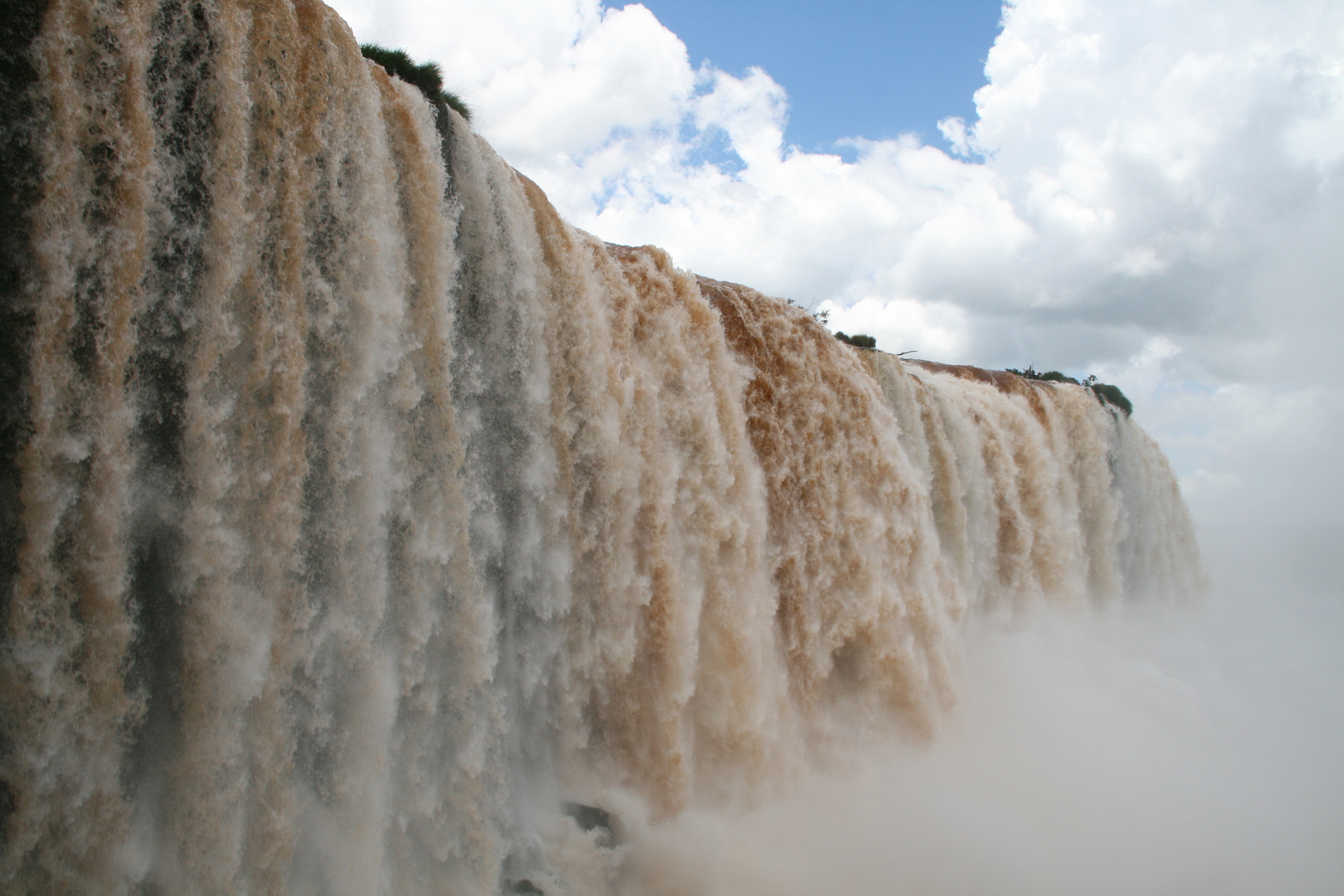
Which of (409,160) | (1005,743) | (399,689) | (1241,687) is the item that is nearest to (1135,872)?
(1005,743)

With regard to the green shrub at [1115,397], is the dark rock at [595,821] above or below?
below

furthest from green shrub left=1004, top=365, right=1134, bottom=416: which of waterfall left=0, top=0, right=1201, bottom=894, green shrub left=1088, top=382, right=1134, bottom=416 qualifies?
waterfall left=0, top=0, right=1201, bottom=894

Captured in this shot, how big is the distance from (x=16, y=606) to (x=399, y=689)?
1786mm

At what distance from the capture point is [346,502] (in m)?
3.87

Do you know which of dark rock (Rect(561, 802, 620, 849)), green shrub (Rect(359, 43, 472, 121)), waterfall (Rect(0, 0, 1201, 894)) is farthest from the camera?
green shrub (Rect(359, 43, 472, 121))

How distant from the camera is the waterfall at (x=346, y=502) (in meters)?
2.91

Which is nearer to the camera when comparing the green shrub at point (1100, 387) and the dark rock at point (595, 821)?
the dark rock at point (595, 821)

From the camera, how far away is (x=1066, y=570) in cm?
1135

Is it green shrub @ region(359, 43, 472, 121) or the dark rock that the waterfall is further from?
green shrub @ region(359, 43, 472, 121)

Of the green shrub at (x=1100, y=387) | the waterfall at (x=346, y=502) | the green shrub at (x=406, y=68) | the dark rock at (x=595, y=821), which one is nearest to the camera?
the waterfall at (x=346, y=502)

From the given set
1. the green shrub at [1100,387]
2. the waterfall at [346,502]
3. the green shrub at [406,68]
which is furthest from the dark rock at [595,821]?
the green shrub at [1100,387]

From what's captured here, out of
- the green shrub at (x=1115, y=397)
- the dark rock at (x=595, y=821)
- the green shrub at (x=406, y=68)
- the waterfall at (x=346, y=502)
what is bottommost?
the dark rock at (x=595, y=821)

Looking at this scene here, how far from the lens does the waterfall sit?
2.91 metres

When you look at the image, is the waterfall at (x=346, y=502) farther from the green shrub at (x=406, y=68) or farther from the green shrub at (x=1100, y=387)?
the green shrub at (x=1100, y=387)
